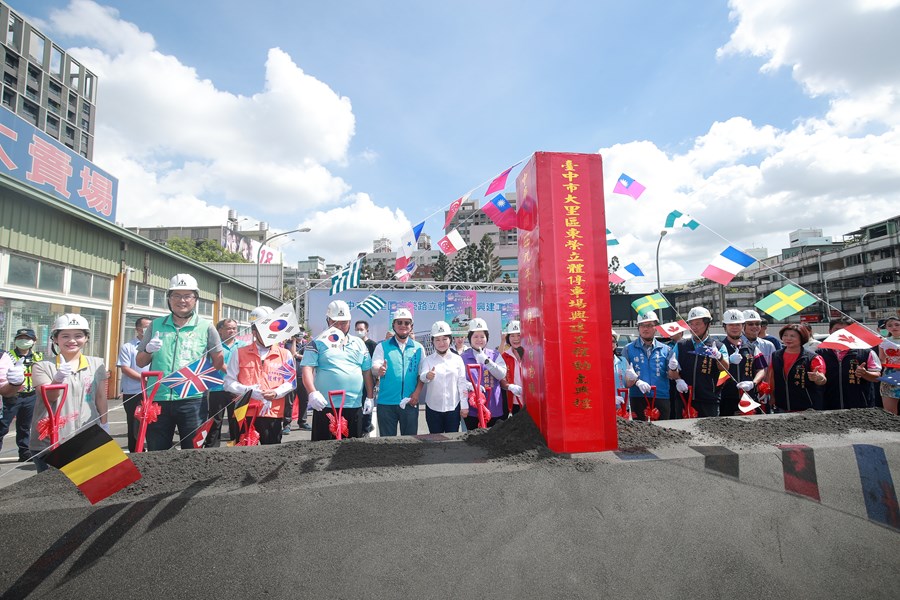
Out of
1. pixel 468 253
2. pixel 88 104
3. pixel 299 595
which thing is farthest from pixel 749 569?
pixel 88 104

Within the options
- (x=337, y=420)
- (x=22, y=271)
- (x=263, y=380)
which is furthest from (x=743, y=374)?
(x=22, y=271)

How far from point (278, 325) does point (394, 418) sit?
1830mm

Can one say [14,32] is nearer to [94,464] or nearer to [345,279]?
[345,279]

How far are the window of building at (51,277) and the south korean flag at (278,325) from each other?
848 centimetres

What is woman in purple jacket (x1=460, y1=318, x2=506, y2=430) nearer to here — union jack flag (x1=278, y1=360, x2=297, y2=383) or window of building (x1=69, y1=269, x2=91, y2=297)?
union jack flag (x1=278, y1=360, x2=297, y2=383)

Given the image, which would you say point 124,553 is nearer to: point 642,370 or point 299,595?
point 299,595

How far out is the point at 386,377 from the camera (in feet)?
14.6

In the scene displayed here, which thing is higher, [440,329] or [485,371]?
[440,329]

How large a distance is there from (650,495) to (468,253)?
33.9 m

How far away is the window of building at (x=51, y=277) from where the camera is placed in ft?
28.6

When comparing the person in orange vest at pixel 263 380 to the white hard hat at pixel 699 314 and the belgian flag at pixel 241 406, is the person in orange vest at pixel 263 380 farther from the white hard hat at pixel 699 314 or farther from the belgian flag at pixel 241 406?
the white hard hat at pixel 699 314

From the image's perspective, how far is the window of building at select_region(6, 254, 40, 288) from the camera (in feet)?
26.2

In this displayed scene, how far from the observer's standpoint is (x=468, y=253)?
3572 centimetres

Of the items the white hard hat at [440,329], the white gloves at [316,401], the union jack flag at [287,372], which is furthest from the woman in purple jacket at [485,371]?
the union jack flag at [287,372]
